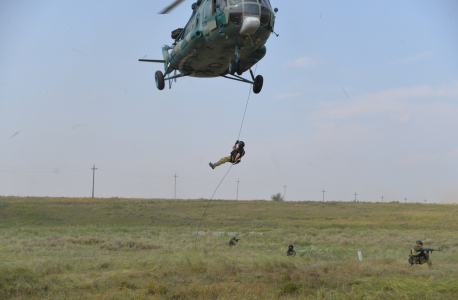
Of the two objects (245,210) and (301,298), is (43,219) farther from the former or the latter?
(301,298)

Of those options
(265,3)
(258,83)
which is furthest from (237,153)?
(265,3)

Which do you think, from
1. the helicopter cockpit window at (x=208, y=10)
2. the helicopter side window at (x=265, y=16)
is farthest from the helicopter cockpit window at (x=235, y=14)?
the helicopter cockpit window at (x=208, y=10)

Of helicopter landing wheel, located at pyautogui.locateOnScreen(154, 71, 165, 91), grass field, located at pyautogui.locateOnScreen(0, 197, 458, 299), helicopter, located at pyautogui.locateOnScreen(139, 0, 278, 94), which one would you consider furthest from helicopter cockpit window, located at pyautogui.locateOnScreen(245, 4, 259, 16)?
grass field, located at pyautogui.locateOnScreen(0, 197, 458, 299)

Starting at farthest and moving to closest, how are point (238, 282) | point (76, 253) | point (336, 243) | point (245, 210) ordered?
point (245, 210) < point (336, 243) < point (76, 253) < point (238, 282)

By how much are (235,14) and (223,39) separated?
81 centimetres

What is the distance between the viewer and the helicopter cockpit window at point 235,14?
428 inches

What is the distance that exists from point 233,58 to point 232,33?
1321 millimetres

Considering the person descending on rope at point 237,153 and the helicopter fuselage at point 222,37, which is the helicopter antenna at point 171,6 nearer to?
the helicopter fuselage at point 222,37

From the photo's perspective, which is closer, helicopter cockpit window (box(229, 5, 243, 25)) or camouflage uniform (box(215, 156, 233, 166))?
helicopter cockpit window (box(229, 5, 243, 25))

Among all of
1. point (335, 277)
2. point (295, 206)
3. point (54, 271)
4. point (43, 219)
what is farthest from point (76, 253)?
point (295, 206)

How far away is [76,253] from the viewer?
60.9ft

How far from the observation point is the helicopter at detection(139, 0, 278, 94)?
10.9 meters

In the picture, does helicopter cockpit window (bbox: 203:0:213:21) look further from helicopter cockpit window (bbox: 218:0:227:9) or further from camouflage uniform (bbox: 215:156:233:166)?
camouflage uniform (bbox: 215:156:233:166)

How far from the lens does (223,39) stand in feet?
37.4
